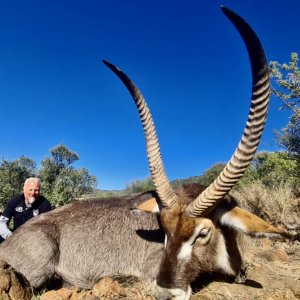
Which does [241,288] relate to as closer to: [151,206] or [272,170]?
[151,206]

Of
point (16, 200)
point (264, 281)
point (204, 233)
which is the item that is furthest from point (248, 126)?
point (16, 200)

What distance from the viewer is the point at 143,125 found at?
5582mm

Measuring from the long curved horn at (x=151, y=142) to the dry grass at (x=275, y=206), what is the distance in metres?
5.15

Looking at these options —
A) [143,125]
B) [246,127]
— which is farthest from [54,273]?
[246,127]

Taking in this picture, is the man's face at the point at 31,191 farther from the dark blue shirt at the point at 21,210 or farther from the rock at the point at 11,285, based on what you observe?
the rock at the point at 11,285

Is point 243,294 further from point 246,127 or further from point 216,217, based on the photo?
point 246,127

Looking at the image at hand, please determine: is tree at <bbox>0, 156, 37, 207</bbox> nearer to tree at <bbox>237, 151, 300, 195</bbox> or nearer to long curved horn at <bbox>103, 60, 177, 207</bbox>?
tree at <bbox>237, 151, 300, 195</bbox>

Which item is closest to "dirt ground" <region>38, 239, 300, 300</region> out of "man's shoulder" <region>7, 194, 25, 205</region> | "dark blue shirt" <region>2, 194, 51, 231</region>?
"dark blue shirt" <region>2, 194, 51, 231</region>

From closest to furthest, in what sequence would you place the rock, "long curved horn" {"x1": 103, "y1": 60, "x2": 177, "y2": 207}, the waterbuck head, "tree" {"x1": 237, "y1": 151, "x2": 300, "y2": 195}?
the waterbuck head
the rock
"long curved horn" {"x1": 103, "y1": 60, "x2": 177, "y2": 207}
"tree" {"x1": 237, "y1": 151, "x2": 300, "y2": 195}

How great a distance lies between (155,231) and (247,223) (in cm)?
180

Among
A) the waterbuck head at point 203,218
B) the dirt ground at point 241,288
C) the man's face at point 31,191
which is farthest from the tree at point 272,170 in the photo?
the waterbuck head at point 203,218

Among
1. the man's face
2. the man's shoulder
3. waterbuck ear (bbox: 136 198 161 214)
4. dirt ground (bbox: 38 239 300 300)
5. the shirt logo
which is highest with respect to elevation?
the man's face

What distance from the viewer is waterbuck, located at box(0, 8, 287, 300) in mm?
4648

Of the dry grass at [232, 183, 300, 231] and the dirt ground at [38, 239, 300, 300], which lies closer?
the dirt ground at [38, 239, 300, 300]
